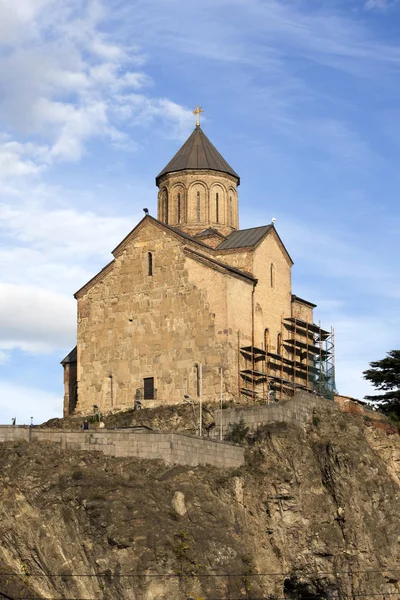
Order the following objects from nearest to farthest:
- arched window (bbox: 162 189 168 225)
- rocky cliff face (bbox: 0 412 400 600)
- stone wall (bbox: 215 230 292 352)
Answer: rocky cliff face (bbox: 0 412 400 600)
stone wall (bbox: 215 230 292 352)
arched window (bbox: 162 189 168 225)

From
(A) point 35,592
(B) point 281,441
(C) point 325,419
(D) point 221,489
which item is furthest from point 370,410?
(A) point 35,592

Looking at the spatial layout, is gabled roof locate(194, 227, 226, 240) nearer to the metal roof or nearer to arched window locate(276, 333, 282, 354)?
the metal roof

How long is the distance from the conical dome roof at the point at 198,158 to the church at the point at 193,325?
2.70 m

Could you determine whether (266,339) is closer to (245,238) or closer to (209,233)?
(245,238)

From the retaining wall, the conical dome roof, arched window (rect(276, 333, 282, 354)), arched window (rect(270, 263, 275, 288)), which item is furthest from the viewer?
the conical dome roof

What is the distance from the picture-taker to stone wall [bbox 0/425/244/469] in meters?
41.8

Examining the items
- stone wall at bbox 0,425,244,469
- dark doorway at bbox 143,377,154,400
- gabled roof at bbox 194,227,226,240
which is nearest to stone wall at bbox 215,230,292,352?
gabled roof at bbox 194,227,226,240

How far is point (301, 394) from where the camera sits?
48969 mm

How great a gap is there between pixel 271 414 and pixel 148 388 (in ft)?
25.2

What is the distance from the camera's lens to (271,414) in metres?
47.2

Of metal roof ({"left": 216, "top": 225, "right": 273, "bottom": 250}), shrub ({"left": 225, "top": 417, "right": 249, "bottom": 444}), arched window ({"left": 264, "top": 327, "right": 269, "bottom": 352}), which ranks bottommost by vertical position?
shrub ({"left": 225, "top": 417, "right": 249, "bottom": 444})

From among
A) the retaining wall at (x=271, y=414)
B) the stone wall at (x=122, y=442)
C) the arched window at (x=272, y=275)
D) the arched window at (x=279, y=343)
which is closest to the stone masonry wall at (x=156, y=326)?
the arched window at (x=272, y=275)

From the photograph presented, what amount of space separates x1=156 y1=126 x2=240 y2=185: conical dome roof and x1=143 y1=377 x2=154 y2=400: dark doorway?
1176cm

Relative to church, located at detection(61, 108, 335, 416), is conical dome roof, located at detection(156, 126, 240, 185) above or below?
above
